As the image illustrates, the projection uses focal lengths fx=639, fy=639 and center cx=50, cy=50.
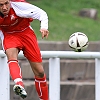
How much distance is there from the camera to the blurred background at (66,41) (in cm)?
1143

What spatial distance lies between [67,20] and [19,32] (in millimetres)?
9497

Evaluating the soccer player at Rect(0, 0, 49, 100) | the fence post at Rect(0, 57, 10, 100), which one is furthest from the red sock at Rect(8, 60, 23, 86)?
the fence post at Rect(0, 57, 10, 100)

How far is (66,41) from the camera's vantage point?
1409 centimetres

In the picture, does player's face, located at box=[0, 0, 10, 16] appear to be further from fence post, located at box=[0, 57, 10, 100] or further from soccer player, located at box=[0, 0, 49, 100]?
fence post, located at box=[0, 57, 10, 100]

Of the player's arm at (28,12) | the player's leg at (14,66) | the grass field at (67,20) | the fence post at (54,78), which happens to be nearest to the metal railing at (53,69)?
the fence post at (54,78)

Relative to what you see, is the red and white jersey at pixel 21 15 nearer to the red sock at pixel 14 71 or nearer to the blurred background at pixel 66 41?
the red sock at pixel 14 71

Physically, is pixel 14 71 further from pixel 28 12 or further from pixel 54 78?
pixel 54 78

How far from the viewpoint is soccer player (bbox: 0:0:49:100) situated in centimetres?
793

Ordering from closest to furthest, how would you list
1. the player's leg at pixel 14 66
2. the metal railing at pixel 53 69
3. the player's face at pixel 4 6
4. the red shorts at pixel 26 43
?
the player's leg at pixel 14 66 < the player's face at pixel 4 6 < the red shorts at pixel 26 43 < the metal railing at pixel 53 69

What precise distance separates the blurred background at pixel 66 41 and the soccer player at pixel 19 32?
3.00 meters

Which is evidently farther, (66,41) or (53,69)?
(66,41)

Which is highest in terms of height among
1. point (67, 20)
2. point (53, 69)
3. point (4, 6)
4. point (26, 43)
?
point (67, 20)

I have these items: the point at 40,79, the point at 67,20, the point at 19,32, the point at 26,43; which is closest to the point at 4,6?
the point at 19,32

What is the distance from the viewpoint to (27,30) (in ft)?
27.3
